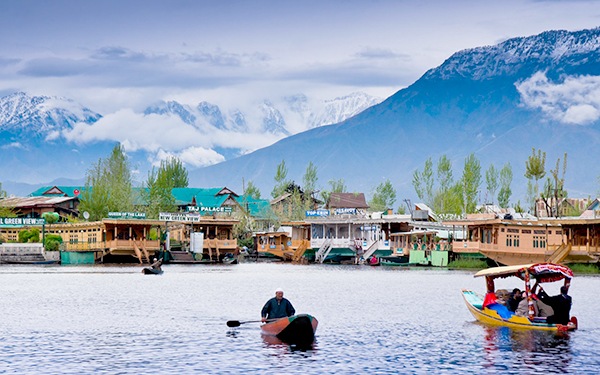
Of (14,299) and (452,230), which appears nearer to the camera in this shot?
(14,299)

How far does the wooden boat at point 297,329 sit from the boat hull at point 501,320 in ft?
29.8

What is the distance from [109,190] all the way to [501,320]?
9768 cm

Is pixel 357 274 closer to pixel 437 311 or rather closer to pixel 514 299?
pixel 437 311

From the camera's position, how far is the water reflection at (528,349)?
34406 mm

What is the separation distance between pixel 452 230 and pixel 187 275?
3567cm

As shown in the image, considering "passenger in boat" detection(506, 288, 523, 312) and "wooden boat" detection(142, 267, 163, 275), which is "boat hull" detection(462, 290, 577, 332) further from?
"wooden boat" detection(142, 267, 163, 275)

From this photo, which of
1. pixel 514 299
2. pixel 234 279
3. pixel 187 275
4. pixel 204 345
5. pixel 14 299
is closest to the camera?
pixel 204 345

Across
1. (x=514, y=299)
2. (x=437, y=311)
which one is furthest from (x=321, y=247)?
(x=514, y=299)

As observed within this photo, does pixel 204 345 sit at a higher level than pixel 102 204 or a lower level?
lower

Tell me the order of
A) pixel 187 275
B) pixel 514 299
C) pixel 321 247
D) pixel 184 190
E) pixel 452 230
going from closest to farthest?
pixel 514 299 → pixel 187 275 → pixel 452 230 → pixel 321 247 → pixel 184 190

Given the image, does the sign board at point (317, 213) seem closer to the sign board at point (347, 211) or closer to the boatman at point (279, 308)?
the sign board at point (347, 211)

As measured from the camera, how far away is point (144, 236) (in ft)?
380

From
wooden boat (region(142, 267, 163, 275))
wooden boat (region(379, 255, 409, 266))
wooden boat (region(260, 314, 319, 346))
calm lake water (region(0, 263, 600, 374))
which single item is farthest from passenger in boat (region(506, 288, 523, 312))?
wooden boat (region(379, 255, 409, 266))

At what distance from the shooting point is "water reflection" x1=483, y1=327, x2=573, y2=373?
1355 inches
